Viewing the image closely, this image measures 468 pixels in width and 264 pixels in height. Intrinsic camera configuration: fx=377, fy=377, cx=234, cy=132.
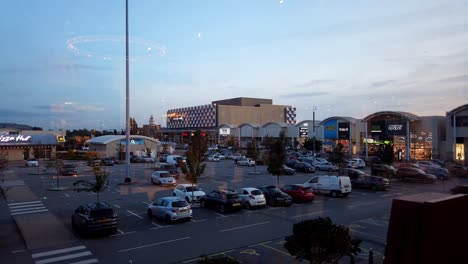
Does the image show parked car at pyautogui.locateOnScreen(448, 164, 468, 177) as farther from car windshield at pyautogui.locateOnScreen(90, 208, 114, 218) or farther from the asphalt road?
car windshield at pyautogui.locateOnScreen(90, 208, 114, 218)

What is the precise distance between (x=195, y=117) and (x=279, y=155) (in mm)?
125582

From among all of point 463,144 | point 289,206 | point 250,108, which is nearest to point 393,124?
point 463,144

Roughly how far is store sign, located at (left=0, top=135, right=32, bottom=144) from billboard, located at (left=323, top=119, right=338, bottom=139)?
5284cm

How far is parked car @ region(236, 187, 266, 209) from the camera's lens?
72.4ft

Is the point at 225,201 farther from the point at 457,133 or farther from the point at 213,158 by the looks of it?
the point at 457,133

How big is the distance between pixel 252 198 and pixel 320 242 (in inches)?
538

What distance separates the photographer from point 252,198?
22.1 metres

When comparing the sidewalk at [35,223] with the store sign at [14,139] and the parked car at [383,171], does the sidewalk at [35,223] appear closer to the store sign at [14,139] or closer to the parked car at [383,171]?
the parked car at [383,171]

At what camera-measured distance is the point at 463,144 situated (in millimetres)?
52188

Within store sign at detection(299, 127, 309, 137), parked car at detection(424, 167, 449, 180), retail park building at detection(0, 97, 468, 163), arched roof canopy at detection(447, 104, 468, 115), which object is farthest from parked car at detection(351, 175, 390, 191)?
store sign at detection(299, 127, 309, 137)

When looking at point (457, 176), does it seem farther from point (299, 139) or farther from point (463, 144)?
point (299, 139)

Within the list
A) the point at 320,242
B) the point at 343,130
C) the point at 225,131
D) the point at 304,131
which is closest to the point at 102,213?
the point at 320,242

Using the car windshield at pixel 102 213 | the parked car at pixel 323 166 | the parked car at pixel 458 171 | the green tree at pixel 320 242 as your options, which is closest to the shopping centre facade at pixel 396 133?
the parked car at pixel 323 166

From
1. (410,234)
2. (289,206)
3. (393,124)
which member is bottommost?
(289,206)
